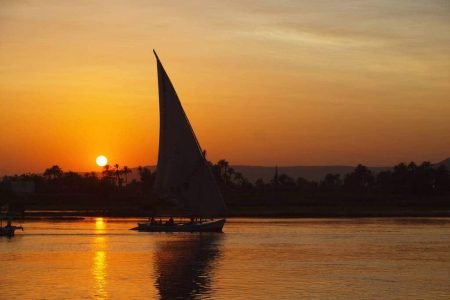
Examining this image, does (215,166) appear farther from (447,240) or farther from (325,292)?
(325,292)

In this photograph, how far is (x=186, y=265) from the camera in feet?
149

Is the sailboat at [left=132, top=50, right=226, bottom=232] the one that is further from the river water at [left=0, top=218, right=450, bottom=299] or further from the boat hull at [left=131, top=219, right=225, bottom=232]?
the river water at [left=0, top=218, right=450, bottom=299]

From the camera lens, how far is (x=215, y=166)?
182 meters

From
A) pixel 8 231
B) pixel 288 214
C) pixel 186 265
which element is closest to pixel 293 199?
pixel 288 214

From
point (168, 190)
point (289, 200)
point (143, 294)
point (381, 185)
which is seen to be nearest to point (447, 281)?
point (143, 294)

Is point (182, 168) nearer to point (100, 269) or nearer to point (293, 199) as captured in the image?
point (100, 269)

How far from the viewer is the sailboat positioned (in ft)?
227

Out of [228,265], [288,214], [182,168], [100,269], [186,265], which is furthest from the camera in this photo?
[288,214]

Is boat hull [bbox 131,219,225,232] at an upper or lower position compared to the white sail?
lower

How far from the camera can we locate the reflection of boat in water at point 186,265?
34.7 meters

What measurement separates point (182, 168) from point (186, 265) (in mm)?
24526

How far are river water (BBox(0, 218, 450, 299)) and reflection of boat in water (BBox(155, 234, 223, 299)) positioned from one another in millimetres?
50

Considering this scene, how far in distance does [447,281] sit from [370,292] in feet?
17.3

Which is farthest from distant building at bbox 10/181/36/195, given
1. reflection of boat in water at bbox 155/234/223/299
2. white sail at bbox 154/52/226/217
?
reflection of boat in water at bbox 155/234/223/299
